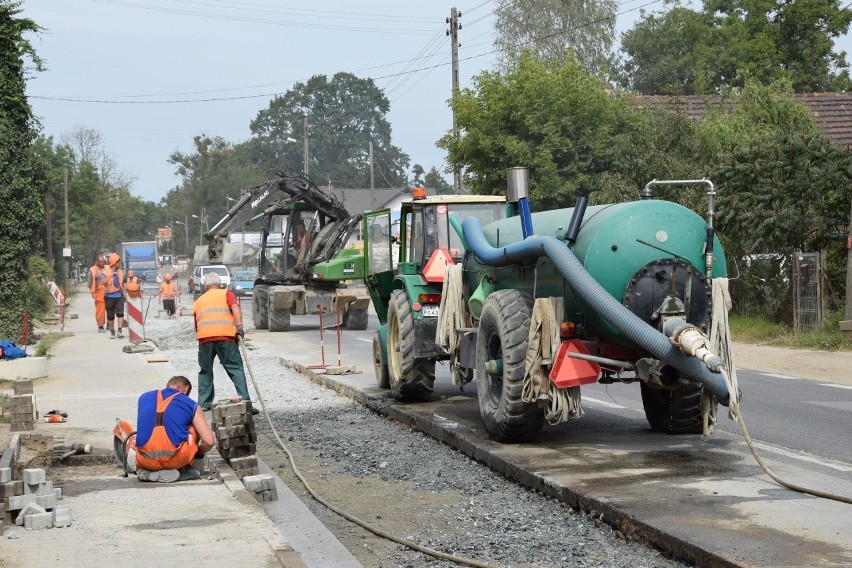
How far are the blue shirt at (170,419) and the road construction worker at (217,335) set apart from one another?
144 inches

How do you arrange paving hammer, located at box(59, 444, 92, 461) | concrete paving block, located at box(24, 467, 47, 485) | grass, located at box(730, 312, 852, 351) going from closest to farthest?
concrete paving block, located at box(24, 467, 47, 485) < paving hammer, located at box(59, 444, 92, 461) < grass, located at box(730, 312, 852, 351)

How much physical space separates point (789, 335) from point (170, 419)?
50.2 feet

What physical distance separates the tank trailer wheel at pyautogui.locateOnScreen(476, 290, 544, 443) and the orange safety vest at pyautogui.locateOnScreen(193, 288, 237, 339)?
11.3ft

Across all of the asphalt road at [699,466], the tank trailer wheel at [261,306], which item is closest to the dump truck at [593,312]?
the asphalt road at [699,466]

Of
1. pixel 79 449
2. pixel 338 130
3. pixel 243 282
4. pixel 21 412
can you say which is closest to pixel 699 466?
pixel 79 449

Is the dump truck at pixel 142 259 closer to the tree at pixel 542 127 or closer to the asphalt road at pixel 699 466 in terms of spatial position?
the tree at pixel 542 127

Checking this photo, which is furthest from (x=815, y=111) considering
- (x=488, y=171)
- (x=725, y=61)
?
(x=725, y=61)

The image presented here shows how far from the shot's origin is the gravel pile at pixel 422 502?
7.47 metres

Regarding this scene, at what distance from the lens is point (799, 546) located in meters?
6.74

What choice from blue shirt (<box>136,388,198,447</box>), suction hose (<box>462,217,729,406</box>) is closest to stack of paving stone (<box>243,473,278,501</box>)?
blue shirt (<box>136,388,198,447</box>)

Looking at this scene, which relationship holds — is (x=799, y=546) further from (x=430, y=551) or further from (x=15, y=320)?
(x=15, y=320)

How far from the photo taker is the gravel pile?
747 centimetres

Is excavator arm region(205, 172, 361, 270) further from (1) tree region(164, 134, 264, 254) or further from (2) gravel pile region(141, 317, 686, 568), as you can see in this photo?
(1) tree region(164, 134, 264, 254)

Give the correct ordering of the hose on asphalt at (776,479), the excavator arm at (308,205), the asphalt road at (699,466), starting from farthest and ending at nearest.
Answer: the excavator arm at (308,205) < the hose on asphalt at (776,479) < the asphalt road at (699,466)
